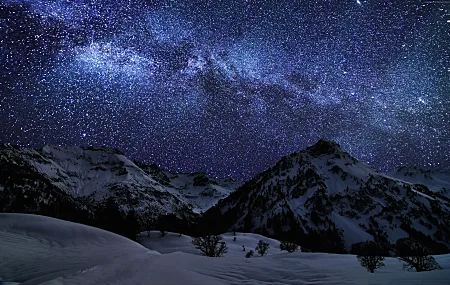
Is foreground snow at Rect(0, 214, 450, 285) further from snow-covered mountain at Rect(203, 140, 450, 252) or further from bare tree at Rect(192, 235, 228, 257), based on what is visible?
snow-covered mountain at Rect(203, 140, 450, 252)

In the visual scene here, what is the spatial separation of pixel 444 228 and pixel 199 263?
206116mm

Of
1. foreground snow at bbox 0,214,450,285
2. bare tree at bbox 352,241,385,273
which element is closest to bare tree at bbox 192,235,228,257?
foreground snow at bbox 0,214,450,285

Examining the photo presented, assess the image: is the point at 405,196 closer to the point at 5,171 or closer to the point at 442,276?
the point at 442,276

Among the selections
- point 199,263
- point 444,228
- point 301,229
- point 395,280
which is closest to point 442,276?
point 395,280

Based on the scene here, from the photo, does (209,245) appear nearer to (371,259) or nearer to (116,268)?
(371,259)

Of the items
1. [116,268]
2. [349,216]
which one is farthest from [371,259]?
[349,216]

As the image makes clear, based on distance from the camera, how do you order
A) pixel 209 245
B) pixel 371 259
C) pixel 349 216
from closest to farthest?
pixel 371 259
pixel 209 245
pixel 349 216

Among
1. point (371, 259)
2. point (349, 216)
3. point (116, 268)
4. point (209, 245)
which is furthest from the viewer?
point (349, 216)

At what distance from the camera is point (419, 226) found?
158375mm

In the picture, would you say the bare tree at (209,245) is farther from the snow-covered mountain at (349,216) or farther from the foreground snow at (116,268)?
the snow-covered mountain at (349,216)

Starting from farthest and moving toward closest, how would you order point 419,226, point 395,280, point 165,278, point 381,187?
1. point 381,187
2. point 419,226
3. point 165,278
4. point 395,280

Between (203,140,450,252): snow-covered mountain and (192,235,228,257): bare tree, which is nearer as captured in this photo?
(192,235,228,257): bare tree

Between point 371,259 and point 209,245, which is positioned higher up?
point 371,259

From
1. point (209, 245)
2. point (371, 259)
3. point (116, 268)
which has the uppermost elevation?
point (371, 259)
